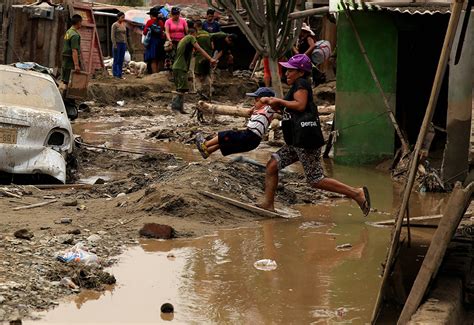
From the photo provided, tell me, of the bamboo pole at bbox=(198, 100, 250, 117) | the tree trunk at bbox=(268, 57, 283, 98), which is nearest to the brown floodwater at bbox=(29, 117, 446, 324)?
the bamboo pole at bbox=(198, 100, 250, 117)

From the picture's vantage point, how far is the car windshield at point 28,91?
12211 mm

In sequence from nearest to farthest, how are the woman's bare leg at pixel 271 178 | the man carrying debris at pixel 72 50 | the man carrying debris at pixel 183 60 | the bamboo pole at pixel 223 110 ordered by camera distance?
the woman's bare leg at pixel 271 178, the bamboo pole at pixel 223 110, the man carrying debris at pixel 72 50, the man carrying debris at pixel 183 60

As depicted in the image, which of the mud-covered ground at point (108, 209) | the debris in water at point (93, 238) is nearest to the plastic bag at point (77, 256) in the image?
the mud-covered ground at point (108, 209)

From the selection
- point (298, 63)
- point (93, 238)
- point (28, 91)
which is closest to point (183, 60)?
point (28, 91)

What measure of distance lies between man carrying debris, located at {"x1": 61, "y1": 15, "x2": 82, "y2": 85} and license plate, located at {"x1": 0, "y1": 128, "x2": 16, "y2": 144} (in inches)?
292

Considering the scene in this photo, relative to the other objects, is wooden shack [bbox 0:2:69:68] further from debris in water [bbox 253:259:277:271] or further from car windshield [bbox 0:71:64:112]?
debris in water [bbox 253:259:277:271]

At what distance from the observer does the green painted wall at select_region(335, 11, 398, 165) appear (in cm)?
1446

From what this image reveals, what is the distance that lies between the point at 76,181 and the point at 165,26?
41.8 feet

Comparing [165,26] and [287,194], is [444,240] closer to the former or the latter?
[287,194]

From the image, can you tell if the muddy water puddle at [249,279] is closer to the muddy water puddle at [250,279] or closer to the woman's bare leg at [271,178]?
the muddy water puddle at [250,279]

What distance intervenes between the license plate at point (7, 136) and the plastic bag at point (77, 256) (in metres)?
3.81

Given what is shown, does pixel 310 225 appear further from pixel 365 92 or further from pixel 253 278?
pixel 365 92

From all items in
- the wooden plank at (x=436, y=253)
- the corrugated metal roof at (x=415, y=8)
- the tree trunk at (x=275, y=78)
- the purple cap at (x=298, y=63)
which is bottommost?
the tree trunk at (x=275, y=78)

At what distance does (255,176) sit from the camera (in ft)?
38.9
